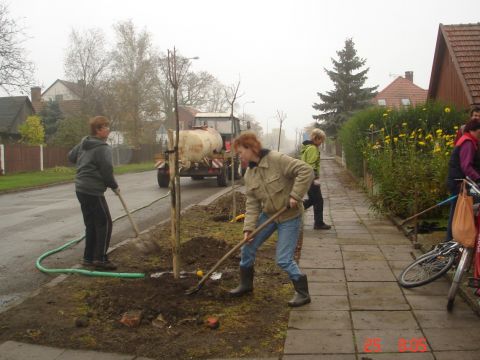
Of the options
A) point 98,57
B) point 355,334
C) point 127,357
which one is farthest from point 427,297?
point 98,57

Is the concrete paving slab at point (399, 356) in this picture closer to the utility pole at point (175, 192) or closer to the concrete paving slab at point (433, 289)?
the concrete paving slab at point (433, 289)

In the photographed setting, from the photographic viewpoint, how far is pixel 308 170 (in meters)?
4.75

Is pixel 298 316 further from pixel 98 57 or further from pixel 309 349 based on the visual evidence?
pixel 98 57

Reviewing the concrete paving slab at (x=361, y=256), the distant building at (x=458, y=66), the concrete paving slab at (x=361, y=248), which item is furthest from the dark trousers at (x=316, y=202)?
the distant building at (x=458, y=66)

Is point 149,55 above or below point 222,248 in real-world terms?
above

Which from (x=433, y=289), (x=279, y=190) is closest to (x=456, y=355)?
(x=433, y=289)

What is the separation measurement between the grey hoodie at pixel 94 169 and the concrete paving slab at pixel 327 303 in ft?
9.53

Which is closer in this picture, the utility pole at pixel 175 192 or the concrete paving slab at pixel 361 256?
the utility pole at pixel 175 192

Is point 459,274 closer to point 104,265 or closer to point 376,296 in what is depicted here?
point 376,296

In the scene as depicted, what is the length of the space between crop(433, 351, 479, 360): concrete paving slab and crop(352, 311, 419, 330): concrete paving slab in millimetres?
518

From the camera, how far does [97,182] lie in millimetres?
6418

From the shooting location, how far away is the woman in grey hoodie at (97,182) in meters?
6.40

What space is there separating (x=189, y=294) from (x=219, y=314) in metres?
0.50
